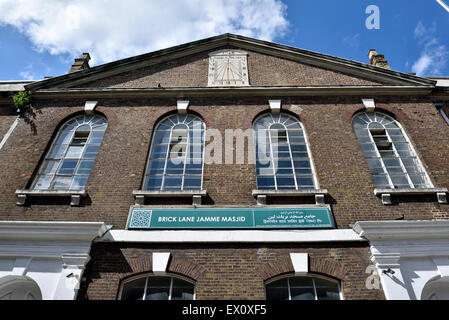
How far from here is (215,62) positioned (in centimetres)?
1180

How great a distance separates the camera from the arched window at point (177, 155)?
8188mm

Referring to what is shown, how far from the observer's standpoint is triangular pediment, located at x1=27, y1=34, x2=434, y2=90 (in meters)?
10.8

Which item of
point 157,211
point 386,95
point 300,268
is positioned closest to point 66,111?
point 157,211

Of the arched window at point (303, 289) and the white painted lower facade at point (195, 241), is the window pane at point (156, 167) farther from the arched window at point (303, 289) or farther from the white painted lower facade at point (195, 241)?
the arched window at point (303, 289)

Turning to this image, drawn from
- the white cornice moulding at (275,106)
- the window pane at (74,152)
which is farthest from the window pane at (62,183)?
the white cornice moulding at (275,106)

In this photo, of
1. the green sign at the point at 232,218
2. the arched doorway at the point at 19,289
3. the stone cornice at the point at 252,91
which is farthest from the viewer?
the stone cornice at the point at 252,91

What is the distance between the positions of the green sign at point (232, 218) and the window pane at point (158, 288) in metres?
1.14

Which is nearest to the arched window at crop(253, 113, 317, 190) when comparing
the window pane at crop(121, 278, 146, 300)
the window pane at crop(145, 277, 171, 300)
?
the window pane at crop(145, 277, 171, 300)

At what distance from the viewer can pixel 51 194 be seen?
7.59 metres

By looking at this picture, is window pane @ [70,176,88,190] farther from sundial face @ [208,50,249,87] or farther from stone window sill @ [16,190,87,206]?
sundial face @ [208,50,249,87]

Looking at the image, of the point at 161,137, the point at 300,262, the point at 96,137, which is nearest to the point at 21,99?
the point at 96,137

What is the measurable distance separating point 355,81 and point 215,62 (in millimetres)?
5316

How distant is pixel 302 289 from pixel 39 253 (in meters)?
5.72
